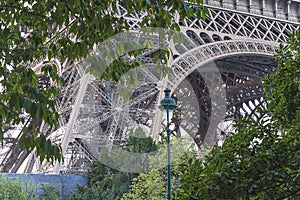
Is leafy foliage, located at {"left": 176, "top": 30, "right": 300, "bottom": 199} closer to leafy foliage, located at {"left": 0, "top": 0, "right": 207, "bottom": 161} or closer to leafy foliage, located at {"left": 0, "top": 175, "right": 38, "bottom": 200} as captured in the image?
leafy foliage, located at {"left": 0, "top": 0, "right": 207, "bottom": 161}

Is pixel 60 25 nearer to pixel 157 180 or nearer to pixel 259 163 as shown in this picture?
pixel 259 163

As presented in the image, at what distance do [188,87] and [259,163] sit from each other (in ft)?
92.4

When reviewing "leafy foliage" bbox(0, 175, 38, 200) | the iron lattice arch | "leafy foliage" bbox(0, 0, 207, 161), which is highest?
the iron lattice arch

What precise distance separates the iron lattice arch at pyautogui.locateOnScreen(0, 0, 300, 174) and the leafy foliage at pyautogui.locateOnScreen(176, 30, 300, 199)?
733 centimetres

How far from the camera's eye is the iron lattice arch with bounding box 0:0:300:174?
82.3 feet

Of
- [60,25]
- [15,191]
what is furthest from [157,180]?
[60,25]

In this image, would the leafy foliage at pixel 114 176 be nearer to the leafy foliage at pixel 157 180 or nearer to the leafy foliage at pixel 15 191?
the leafy foliage at pixel 157 180

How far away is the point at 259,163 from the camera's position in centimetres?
859

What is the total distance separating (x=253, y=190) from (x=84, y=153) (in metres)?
16.6

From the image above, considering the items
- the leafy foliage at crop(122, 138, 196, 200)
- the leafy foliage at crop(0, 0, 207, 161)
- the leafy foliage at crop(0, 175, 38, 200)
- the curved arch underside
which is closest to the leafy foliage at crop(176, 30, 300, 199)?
the leafy foliage at crop(0, 0, 207, 161)

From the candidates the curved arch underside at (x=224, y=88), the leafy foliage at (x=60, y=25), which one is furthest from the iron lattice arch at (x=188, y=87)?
the leafy foliage at (x=60, y=25)

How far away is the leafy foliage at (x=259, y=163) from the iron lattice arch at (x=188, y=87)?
733 cm

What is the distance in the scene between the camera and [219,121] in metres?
36.7

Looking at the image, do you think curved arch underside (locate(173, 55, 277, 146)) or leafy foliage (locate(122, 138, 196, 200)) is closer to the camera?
leafy foliage (locate(122, 138, 196, 200))
